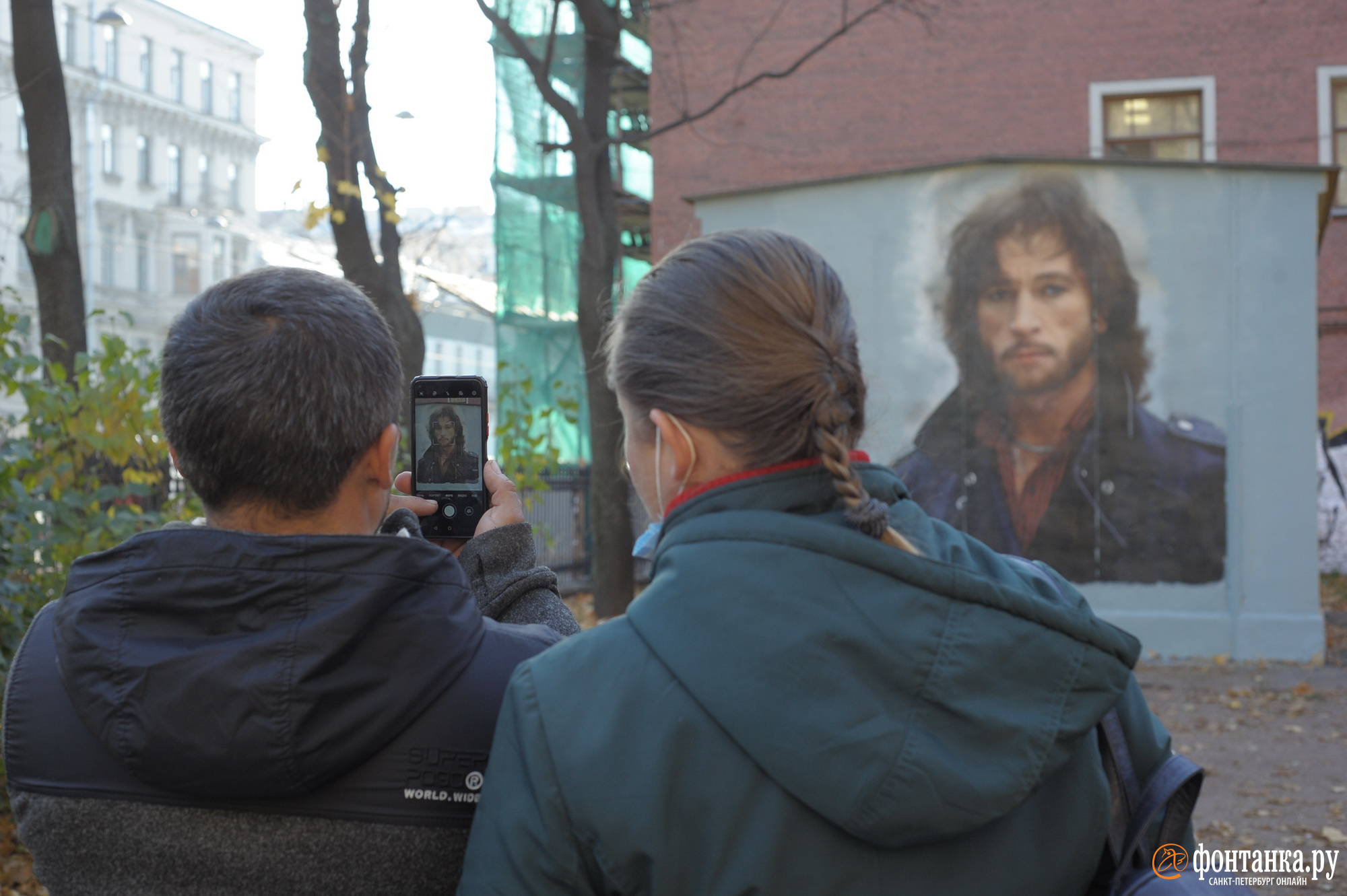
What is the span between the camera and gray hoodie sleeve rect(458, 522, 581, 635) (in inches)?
70.4

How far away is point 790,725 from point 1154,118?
23.1 meters

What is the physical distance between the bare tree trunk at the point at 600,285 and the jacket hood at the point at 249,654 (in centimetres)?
895

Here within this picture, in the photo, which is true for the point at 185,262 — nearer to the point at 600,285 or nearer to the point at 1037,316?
the point at 600,285

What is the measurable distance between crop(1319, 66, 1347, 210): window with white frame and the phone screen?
22.3 meters

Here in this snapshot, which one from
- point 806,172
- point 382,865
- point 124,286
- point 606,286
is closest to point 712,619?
point 382,865

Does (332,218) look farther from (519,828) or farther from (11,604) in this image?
(519,828)

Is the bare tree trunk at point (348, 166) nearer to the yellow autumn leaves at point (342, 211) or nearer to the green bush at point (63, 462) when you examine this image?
the yellow autumn leaves at point (342, 211)

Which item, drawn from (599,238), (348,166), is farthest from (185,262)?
(348,166)

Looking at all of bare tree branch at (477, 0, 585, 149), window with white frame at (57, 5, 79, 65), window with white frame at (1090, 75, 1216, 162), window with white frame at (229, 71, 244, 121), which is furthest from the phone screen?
window with white frame at (229, 71, 244, 121)

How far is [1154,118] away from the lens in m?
21.6

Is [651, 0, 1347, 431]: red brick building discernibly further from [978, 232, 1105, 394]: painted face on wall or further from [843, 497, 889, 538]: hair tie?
[843, 497, 889, 538]: hair tie

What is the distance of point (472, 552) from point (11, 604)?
12.1ft

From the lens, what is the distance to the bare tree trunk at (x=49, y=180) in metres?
8.38

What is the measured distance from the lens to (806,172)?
75.2 feet
